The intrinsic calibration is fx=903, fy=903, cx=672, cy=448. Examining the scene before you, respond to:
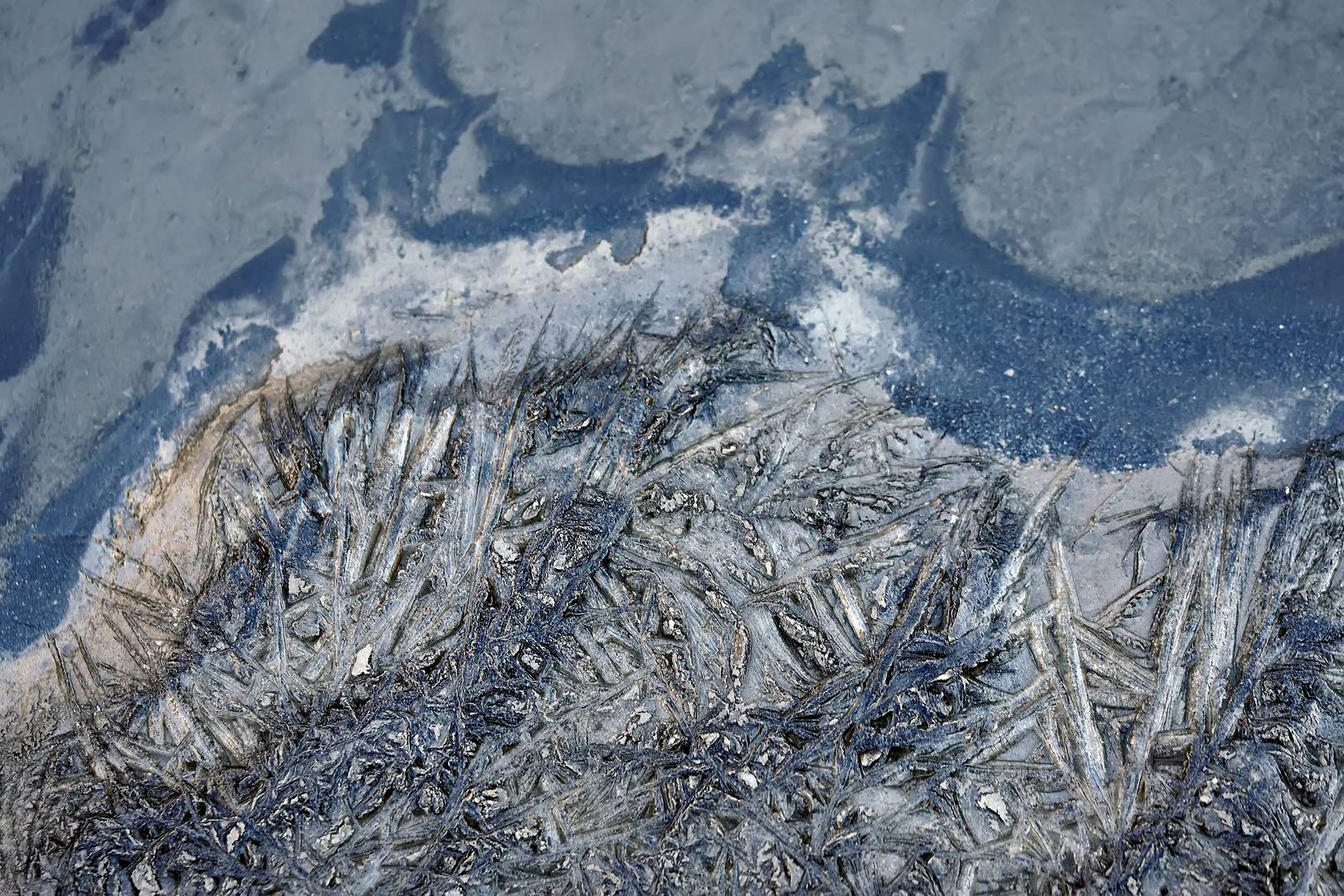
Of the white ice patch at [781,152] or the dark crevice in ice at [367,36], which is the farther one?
the dark crevice in ice at [367,36]

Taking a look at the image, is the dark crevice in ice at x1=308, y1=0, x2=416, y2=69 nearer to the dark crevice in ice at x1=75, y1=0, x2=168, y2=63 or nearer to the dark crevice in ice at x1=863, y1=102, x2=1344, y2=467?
the dark crevice in ice at x1=75, y1=0, x2=168, y2=63

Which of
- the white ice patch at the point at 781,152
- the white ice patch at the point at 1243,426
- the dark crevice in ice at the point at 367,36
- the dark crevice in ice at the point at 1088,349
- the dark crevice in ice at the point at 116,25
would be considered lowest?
the white ice patch at the point at 1243,426

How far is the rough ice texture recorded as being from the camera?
226 cm

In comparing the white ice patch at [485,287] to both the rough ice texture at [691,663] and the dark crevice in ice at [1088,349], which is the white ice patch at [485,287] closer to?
the rough ice texture at [691,663]

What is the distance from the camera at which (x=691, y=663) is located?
234cm

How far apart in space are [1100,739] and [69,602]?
9.20 ft

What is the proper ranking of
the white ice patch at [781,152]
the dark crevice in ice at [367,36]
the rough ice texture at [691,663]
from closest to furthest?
the rough ice texture at [691,663], the white ice patch at [781,152], the dark crevice in ice at [367,36]

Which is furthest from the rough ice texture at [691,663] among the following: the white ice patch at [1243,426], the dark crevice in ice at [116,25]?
the dark crevice in ice at [116,25]

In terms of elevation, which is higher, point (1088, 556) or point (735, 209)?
point (735, 209)

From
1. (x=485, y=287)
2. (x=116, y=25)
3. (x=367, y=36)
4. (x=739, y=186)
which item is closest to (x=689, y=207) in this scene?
(x=739, y=186)

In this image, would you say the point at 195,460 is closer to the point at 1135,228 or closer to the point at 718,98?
the point at 718,98

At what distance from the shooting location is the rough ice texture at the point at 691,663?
2.26 meters

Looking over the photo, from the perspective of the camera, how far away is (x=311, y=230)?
2.49 meters

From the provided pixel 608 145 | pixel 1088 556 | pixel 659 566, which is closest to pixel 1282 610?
pixel 1088 556
